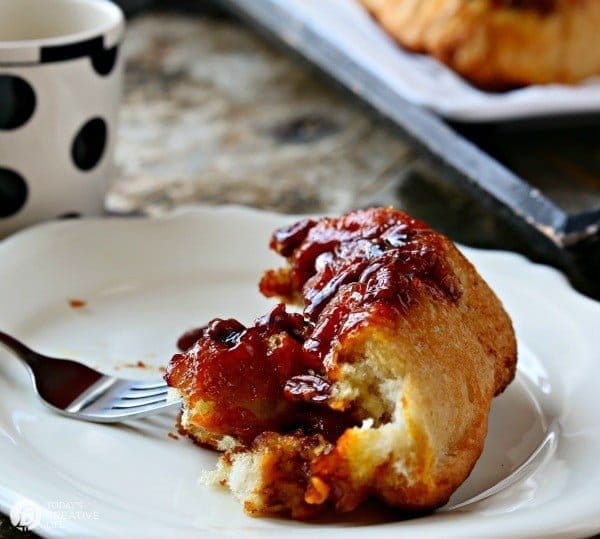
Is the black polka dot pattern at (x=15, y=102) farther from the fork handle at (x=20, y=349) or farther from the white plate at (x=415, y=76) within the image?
Answer: the white plate at (x=415, y=76)

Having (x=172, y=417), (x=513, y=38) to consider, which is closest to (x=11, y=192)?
(x=172, y=417)

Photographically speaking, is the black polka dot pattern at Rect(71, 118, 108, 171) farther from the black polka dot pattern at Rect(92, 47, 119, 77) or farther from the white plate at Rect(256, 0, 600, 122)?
the white plate at Rect(256, 0, 600, 122)

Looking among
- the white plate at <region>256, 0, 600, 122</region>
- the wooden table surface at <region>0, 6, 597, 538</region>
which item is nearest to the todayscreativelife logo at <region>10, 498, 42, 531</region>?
the wooden table surface at <region>0, 6, 597, 538</region>

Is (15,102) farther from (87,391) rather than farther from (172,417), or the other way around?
(172,417)

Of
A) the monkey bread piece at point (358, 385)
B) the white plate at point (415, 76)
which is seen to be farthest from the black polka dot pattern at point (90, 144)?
the monkey bread piece at point (358, 385)

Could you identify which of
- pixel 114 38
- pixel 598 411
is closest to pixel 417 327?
pixel 598 411
